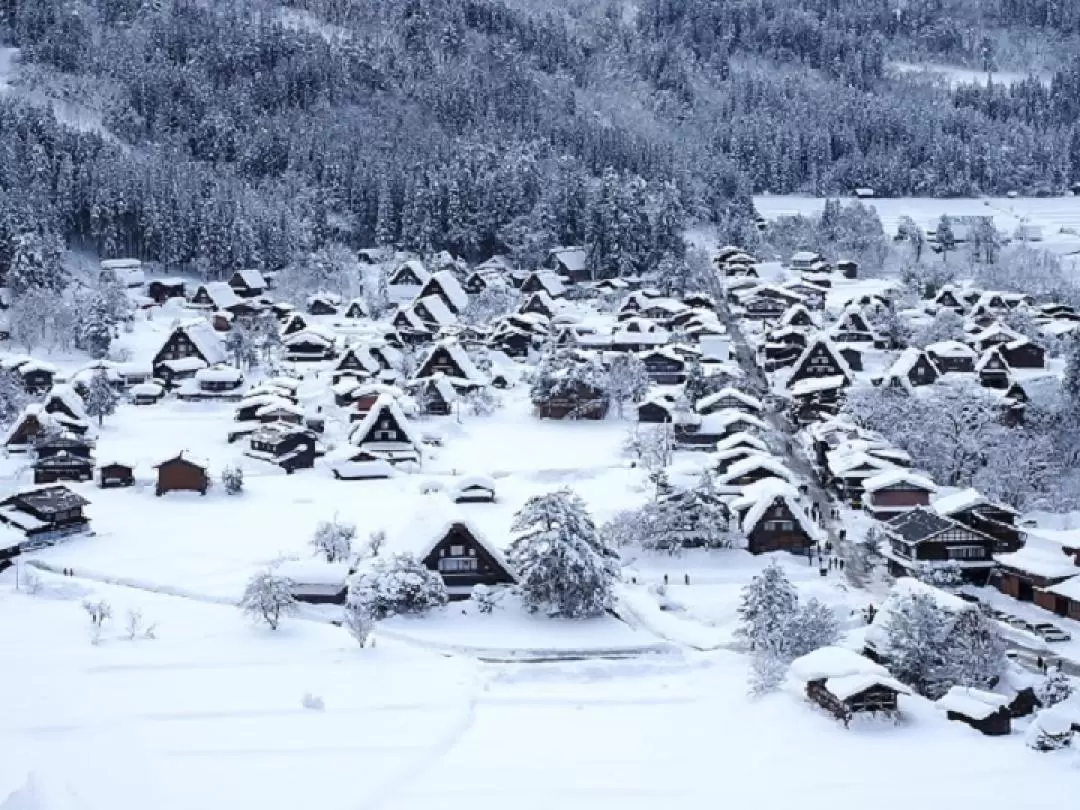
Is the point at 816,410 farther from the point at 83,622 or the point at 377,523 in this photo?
the point at 83,622

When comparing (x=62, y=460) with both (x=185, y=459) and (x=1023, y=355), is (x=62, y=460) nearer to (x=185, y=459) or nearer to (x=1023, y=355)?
(x=185, y=459)

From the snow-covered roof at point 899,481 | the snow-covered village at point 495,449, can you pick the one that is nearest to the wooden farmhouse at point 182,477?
the snow-covered village at point 495,449

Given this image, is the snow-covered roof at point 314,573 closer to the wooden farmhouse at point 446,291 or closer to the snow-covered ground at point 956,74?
the wooden farmhouse at point 446,291

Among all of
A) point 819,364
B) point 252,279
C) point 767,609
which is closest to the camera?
point 767,609

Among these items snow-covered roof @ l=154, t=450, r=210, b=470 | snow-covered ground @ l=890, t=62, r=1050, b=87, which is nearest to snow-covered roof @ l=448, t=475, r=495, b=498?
snow-covered roof @ l=154, t=450, r=210, b=470

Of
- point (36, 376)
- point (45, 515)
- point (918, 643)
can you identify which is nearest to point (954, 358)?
point (918, 643)

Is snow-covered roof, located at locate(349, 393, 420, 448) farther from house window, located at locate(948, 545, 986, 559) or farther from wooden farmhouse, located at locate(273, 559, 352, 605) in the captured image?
house window, located at locate(948, 545, 986, 559)

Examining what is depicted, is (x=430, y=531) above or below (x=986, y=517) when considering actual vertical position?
above
